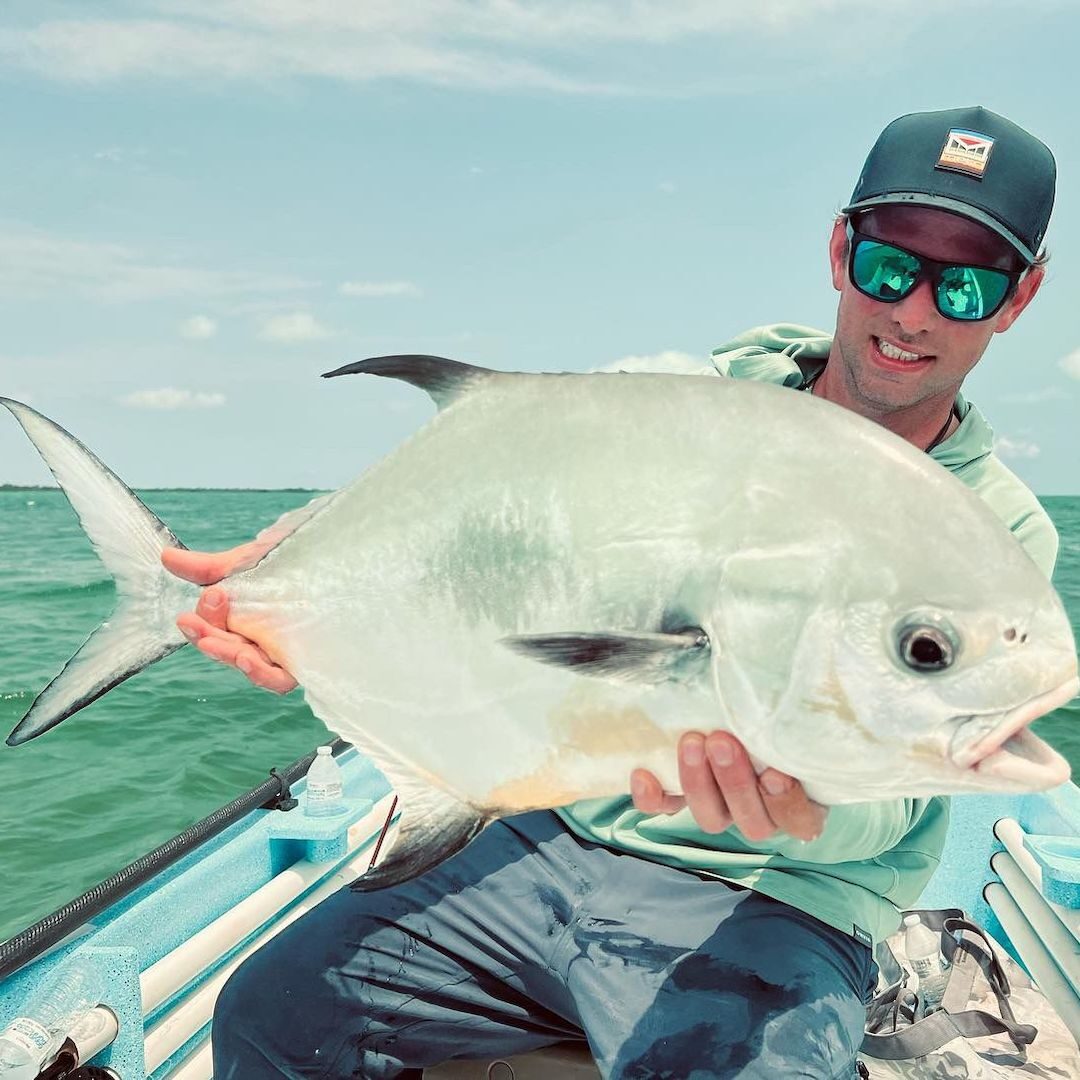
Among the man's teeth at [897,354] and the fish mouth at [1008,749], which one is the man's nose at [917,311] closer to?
the man's teeth at [897,354]

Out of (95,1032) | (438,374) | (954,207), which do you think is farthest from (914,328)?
(95,1032)

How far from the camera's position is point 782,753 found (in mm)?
1394

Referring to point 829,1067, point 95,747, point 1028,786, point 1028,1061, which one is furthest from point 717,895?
point 95,747

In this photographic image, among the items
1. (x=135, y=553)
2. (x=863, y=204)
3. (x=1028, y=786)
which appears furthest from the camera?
(x=863, y=204)

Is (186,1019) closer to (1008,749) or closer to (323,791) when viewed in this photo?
(323,791)

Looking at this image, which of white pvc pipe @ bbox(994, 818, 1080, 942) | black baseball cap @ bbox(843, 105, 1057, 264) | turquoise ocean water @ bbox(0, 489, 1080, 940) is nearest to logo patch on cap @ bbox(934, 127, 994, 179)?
black baseball cap @ bbox(843, 105, 1057, 264)

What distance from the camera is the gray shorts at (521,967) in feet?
6.07

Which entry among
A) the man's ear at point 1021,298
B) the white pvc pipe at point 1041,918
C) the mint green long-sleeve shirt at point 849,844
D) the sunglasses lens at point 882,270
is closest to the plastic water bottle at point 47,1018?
the mint green long-sleeve shirt at point 849,844

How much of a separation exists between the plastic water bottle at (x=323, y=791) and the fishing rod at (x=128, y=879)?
3.2 inches

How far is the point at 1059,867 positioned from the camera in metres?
3.27

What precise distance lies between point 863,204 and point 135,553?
5.52 feet

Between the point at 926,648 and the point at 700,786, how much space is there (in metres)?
0.38

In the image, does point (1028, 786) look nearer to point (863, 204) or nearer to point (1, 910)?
point (863, 204)

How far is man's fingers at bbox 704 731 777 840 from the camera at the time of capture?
1.43 meters
